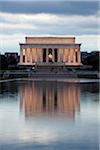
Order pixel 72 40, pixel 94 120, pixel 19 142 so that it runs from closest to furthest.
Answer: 1. pixel 19 142
2. pixel 94 120
3. pixel 72 40

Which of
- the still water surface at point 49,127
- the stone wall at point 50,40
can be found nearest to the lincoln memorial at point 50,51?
the stone wall at point 50,40

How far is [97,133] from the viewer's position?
848cm

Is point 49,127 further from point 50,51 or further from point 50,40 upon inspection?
point 50,51

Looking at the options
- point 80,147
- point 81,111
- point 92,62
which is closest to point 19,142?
point 80,147

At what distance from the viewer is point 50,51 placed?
8244 cm

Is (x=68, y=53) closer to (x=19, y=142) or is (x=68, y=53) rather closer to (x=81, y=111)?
(x=81, y=111)

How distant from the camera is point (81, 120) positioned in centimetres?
1062

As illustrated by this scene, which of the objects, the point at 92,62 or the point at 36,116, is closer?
the point at 36,116

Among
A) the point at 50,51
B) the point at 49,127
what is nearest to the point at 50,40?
the point at 50,51

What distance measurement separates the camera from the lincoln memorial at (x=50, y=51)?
80625mm

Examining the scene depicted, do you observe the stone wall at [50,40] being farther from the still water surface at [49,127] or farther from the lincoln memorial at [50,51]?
the still water surface at [49,127]

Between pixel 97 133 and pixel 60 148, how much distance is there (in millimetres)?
1526

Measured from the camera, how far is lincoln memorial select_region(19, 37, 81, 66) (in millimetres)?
80625

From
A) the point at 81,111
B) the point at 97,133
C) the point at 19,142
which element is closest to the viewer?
the point at 19,142
